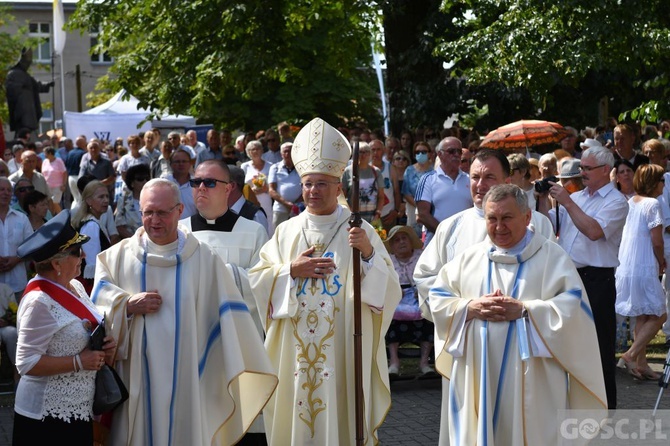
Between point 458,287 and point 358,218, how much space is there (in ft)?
2.51

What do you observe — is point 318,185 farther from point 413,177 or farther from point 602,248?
point 413,177

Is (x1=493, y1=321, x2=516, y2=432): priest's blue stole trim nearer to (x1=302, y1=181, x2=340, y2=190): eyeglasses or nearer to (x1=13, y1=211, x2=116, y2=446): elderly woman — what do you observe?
(x1=302, y1=181, x2=340, y2=190): eyeglasses

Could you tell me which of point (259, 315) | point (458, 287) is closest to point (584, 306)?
point (458, 287)

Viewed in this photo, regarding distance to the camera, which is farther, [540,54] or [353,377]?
[540,54]

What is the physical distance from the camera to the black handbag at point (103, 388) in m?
5.59

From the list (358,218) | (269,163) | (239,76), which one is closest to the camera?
(358,218)

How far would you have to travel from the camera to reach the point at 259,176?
50.9ft

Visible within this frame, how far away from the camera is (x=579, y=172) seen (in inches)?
368

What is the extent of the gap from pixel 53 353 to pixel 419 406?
468 centimetres

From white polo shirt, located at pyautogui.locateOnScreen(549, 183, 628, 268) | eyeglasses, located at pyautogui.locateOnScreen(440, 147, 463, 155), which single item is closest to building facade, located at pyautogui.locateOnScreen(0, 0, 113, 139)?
eyeglasses, located at pyautogui.locateOnScreen(440, 147, 463, 155)

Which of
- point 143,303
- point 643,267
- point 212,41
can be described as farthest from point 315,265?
point 212,41

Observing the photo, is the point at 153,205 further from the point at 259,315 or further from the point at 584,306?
the point at 584,306

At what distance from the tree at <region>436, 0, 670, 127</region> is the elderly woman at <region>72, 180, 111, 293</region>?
5.30 metres

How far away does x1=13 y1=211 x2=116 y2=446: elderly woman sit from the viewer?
5398mm
